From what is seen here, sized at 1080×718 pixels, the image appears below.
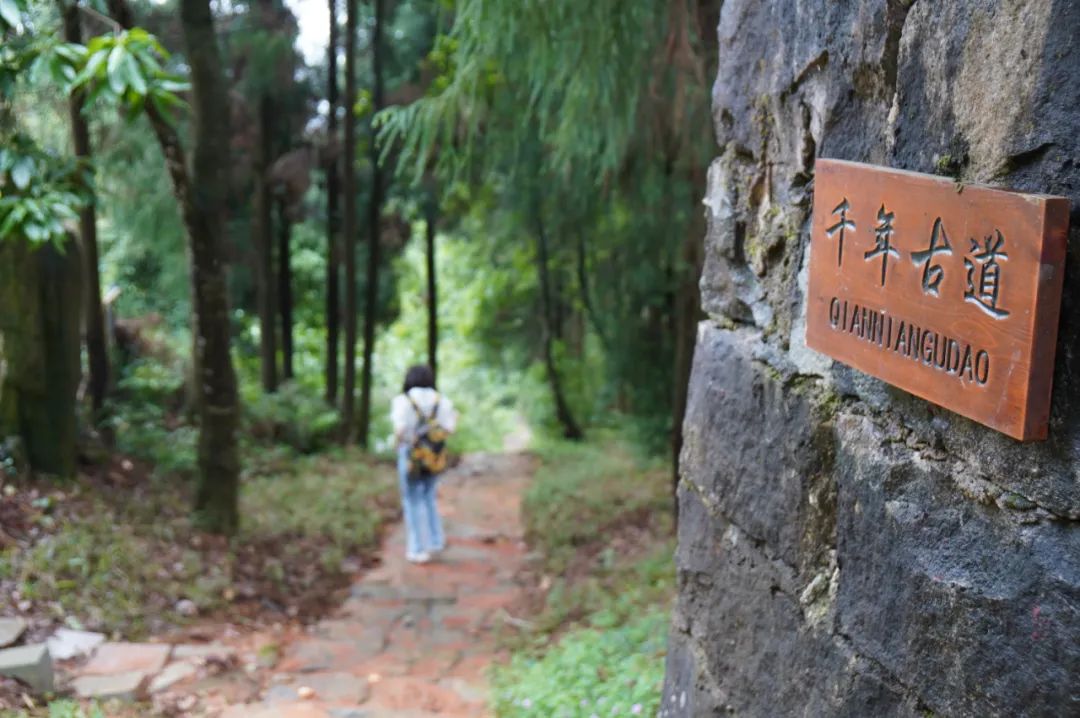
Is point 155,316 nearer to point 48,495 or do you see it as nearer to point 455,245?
point 455,245

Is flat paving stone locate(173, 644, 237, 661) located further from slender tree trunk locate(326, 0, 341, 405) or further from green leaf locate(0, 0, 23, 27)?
slender tree trunk locate(326, 0, 341, 405)

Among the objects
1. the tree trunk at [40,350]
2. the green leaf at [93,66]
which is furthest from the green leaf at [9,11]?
the tree trunk at [40,350]

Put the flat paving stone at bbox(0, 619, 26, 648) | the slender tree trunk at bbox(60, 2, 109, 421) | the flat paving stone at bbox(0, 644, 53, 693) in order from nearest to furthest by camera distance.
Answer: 1. the flat paving stone at bbox(0, 644, 53, 693)
2. the flat paving stone at bbox(0, 619, 26, 648)
3. the slender tree trunk at bbox(60, 2, 109, 421)

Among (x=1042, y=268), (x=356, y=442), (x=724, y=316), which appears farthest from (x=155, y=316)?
(x=1042, y=268)

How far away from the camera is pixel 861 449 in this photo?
6.08 ft

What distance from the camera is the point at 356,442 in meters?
12.3

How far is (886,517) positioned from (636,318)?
7.39 metres

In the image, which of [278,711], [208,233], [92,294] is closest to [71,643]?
[278,711]

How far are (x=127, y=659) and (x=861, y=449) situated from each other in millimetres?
4173

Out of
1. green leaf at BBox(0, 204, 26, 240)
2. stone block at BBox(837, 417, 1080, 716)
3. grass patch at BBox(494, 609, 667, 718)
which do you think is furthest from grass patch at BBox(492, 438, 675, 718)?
green leaf at BBox(0, 204, 26, 240)

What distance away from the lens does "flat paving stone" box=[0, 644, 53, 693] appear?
4.17m

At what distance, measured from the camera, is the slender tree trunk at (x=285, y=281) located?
43.5ft

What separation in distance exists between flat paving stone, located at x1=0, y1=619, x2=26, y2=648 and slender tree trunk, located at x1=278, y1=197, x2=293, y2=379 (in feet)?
28.7

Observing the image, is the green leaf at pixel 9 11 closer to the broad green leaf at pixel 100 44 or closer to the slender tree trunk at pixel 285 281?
the broad green leaf at pixel 100 44
